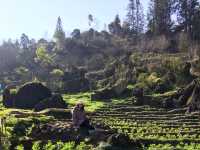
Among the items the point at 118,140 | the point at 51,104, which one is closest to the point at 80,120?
the point at 118,140

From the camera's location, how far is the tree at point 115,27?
135 m

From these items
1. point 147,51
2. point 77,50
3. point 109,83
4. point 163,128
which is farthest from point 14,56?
point 163,128

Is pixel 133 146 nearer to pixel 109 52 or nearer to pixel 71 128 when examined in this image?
pixel 71 128

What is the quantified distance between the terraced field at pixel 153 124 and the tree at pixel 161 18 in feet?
169

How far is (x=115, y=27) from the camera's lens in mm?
137125

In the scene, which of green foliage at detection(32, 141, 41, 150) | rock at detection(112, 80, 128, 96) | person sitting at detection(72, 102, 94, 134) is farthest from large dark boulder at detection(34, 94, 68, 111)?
green foliage at detection(32, 141, 41, 150)

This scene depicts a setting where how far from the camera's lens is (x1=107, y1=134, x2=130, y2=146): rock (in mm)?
24984

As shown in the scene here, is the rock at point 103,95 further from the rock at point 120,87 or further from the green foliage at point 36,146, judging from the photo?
the green foliage at point 36,146

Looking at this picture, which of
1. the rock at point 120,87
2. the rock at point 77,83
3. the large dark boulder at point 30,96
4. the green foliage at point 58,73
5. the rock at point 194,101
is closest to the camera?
the rock at point 194,101

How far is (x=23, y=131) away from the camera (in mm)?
32531

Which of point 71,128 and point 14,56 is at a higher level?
point 14,56

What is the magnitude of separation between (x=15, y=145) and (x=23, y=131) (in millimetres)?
5988

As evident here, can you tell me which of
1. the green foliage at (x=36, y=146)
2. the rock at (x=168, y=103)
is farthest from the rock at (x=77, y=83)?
the green foliage at (x=36, y=146)

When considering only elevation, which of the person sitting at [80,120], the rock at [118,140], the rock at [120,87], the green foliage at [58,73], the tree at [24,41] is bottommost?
the rock at [118,140]
